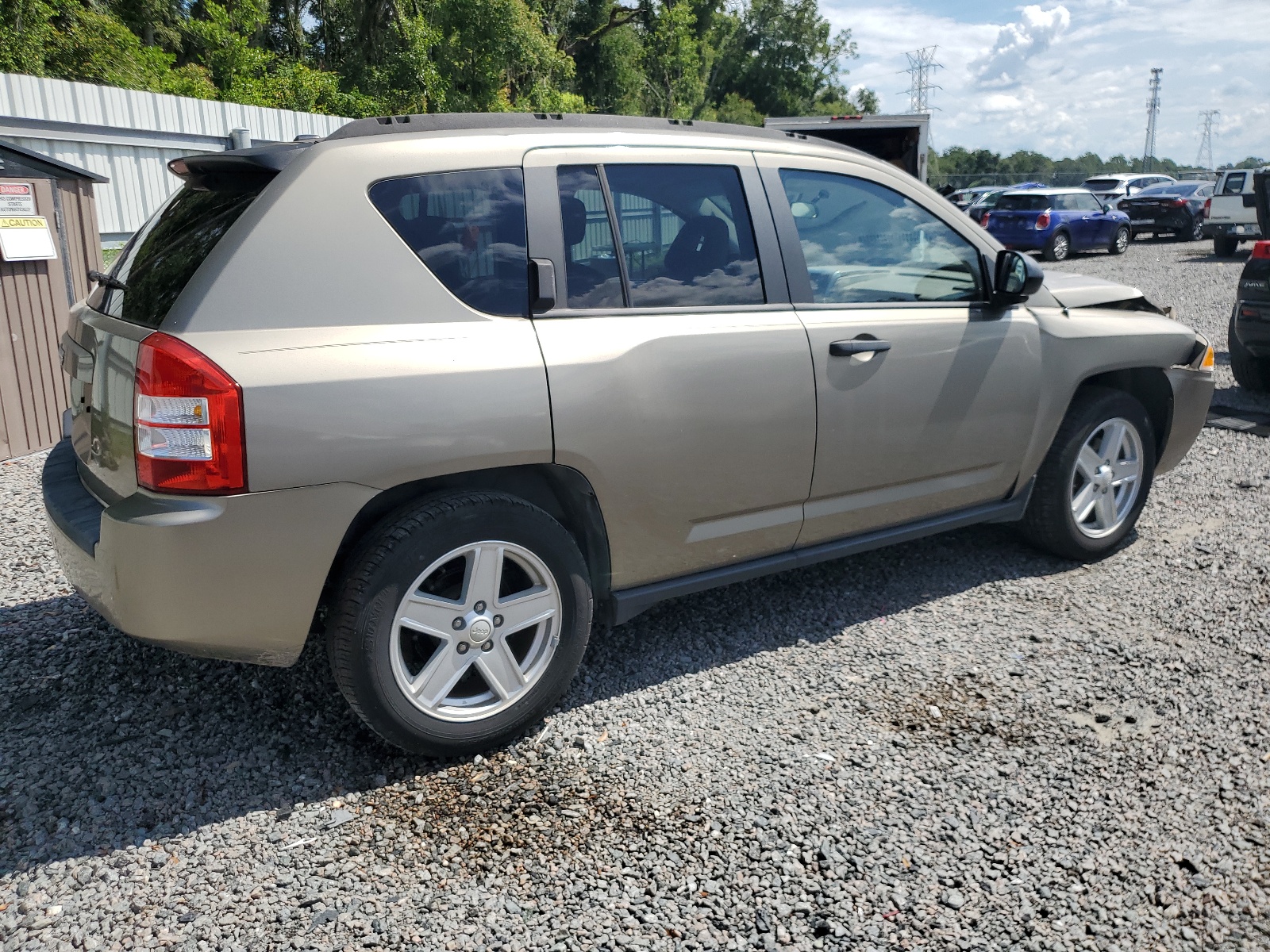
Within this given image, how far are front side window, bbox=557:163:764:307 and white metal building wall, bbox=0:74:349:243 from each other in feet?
23.0

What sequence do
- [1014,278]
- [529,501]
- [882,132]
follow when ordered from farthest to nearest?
[882,132]
[1014,278]
[529,501]

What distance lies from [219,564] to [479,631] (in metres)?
0.77

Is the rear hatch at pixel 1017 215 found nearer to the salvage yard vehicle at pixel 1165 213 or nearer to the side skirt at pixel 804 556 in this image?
the salvage yard vehicle at pixel 1165 213

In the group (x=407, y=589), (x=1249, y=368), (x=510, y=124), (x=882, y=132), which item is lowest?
(x=1249, y=368)

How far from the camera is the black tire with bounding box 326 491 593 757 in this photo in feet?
9.46

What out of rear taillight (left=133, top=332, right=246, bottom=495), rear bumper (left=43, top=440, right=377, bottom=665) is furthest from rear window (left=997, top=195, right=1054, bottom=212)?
rear taillight (left=133, top=332, right=246, bottom=495)

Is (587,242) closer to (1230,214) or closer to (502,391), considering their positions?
(502,391)

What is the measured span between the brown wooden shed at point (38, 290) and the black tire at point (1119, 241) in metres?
21.8

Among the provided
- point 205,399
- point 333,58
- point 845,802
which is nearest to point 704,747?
point 845,802

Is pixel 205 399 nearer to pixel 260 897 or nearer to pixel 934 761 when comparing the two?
pixel 260 897

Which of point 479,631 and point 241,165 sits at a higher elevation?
point 241,165

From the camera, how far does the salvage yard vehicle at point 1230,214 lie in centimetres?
2047

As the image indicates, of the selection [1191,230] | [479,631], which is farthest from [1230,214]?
[479,631]

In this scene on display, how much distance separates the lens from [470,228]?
121 inches
